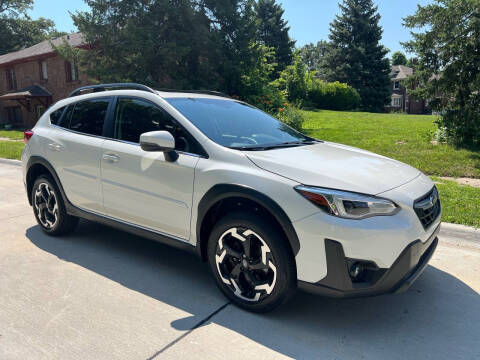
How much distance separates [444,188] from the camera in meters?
6.69

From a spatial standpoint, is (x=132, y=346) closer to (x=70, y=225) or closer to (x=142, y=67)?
(x=70, y=225)

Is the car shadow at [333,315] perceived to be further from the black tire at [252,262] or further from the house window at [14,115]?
the house window at [14,115]

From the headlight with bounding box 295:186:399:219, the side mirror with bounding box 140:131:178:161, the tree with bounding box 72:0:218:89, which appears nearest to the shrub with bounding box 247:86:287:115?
Result: the tree with bounding box 72:0:218:89

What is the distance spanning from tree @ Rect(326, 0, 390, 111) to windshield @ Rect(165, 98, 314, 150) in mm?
40304

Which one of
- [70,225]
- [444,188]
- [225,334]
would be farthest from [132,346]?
[444,188]

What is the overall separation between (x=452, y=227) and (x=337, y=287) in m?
2.99

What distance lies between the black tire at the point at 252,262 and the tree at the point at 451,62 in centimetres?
889

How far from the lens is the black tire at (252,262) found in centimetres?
278

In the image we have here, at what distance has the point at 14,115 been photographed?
3331 centimetres

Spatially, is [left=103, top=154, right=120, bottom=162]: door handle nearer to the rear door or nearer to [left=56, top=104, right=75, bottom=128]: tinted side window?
the rear door

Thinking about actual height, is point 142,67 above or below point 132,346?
above

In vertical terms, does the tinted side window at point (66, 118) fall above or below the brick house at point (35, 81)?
below

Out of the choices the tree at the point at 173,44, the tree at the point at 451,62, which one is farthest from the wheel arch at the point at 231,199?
the tree at the point at 173,44

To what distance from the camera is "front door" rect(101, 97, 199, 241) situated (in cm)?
329
